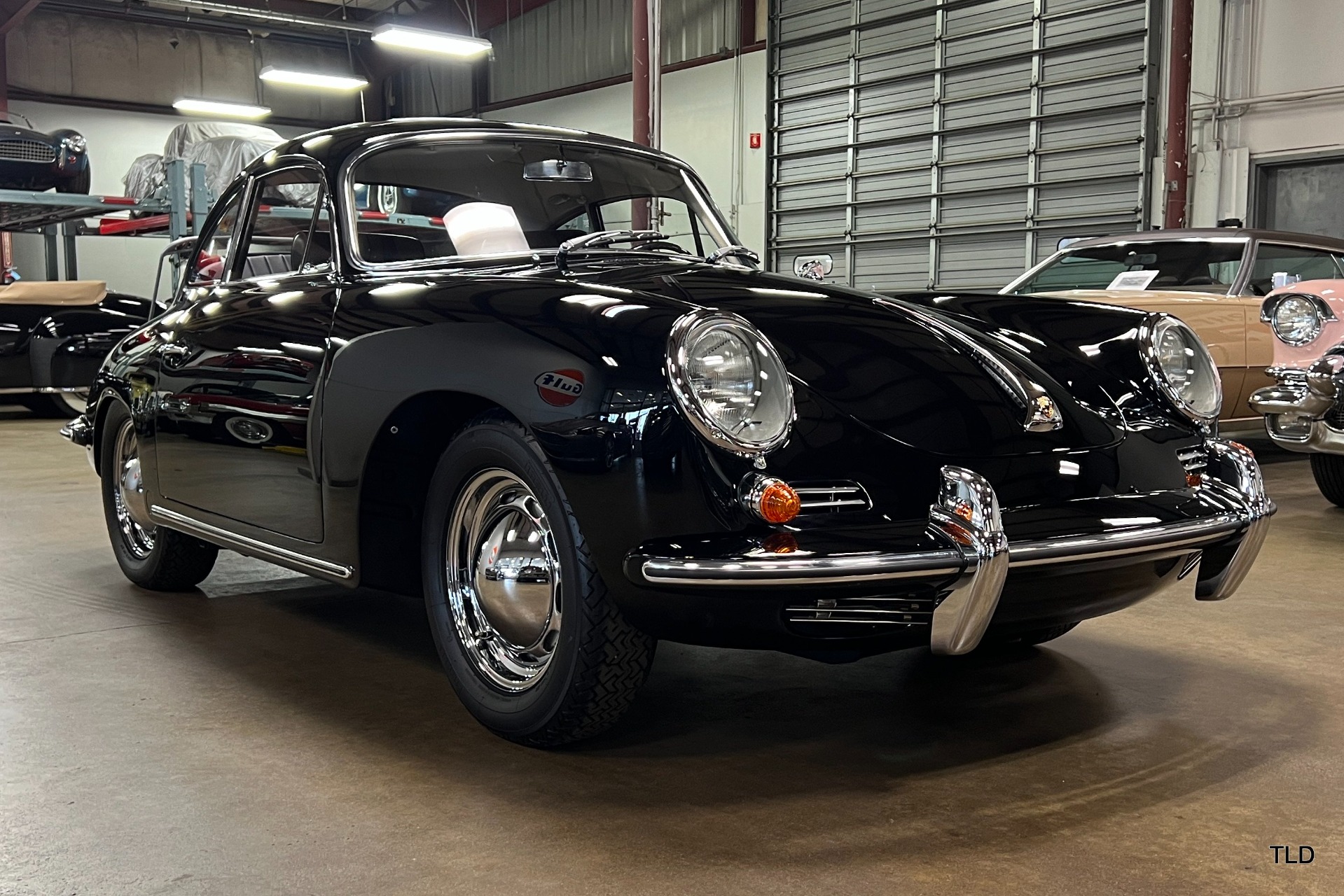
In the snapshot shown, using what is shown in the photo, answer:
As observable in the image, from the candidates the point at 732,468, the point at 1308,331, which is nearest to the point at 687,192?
the point at 732,468

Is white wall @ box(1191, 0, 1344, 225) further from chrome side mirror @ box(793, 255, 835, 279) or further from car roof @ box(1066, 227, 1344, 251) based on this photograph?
chrome side mirror @ box(793, 255, 835, 279)

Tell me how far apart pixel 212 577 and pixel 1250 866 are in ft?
11.3

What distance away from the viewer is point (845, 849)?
2.06 metres

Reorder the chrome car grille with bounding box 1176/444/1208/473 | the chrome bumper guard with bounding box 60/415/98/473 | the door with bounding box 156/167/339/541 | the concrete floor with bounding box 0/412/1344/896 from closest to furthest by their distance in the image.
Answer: the concrete floor with bounding box 0/412/1344/896 < the chrome car grille with bounding box 1176/444/1208/473 < the door with bounding box 156/167/339/541 < the chrome bumper guard with bounding box 60/415/98/473

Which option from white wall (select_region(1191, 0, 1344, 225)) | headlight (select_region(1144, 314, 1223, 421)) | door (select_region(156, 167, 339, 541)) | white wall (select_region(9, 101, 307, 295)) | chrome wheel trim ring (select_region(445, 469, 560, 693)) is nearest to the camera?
chrome wheel trim ring (select_region(445, 469, 560, 693))

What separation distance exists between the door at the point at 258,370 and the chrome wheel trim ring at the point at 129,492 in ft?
1.19

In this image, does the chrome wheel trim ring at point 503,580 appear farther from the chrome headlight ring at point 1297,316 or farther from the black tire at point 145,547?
the chrome headlight ring at point 1297,316

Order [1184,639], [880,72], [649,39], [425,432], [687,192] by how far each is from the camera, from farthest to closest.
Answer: [880,72] → [649,39] → [687,192] → [1184,639] → [425,432]

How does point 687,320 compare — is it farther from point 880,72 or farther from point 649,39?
point 880,72

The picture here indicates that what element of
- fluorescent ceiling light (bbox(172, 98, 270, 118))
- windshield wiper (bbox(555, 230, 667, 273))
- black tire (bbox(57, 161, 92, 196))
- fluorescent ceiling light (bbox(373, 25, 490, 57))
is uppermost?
fluorescent ceiling light (bbox(373, 25, 490, 57))

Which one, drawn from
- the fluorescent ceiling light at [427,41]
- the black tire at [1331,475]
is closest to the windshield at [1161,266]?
the black tire at [1331,475]

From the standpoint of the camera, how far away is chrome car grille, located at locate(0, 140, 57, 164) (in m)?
11.4

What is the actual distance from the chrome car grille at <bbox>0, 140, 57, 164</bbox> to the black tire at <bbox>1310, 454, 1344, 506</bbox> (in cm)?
1072

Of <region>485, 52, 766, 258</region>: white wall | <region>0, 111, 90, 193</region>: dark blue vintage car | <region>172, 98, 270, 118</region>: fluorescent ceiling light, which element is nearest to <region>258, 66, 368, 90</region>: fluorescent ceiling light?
<region>172, 98, 270, 118</region>: fluorescent ceiling light
